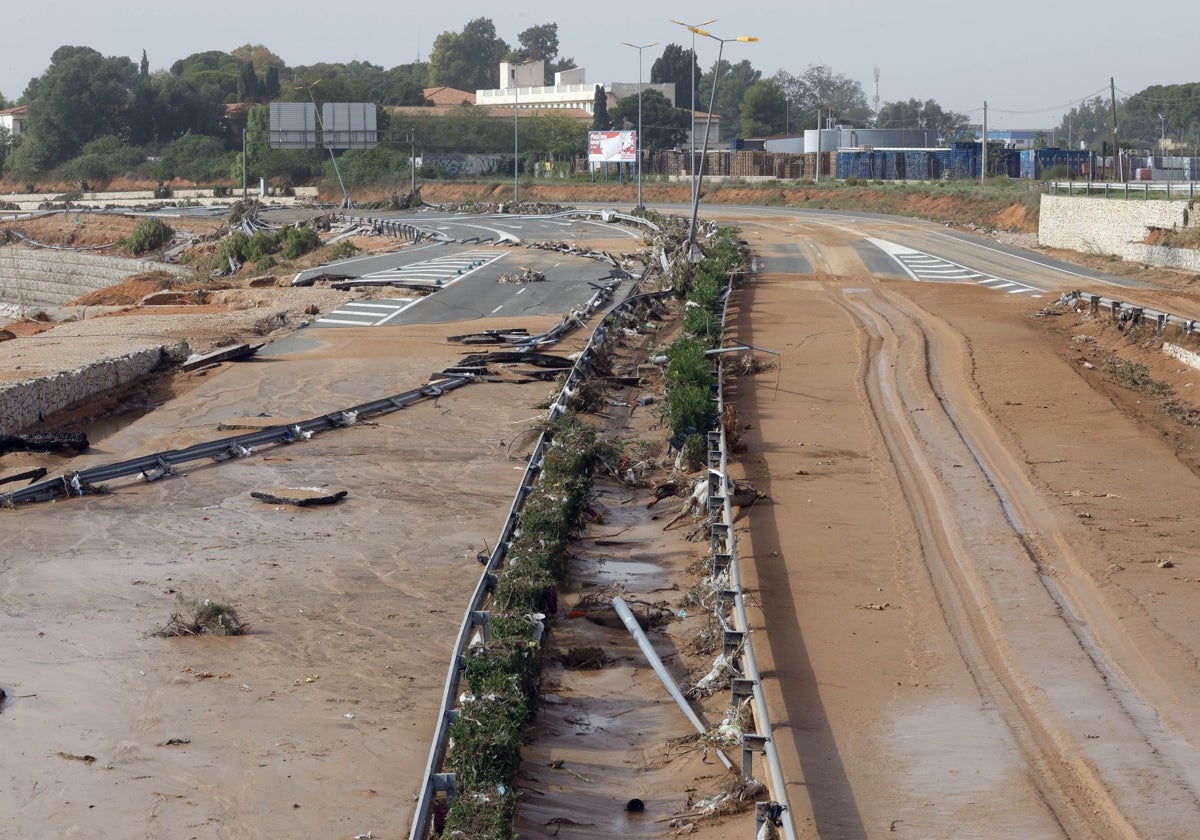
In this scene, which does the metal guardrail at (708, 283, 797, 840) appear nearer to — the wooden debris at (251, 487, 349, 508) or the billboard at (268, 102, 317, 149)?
the wooden debris at (251, 487, 349, 508)

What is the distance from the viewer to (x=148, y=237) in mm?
74188

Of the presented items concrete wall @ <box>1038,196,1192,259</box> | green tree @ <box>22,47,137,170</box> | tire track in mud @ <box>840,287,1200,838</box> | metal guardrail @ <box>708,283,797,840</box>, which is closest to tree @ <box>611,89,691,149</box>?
green tree @ <box>22,47,137,170</box>

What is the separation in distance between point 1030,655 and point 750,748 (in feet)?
12.7

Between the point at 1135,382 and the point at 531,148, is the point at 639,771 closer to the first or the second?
the point at 1135,382

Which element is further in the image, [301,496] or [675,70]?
[675,70]

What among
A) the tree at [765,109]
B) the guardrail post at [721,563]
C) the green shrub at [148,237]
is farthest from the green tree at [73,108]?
the guardrail post at [721,563]

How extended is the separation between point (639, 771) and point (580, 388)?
15028 millimetres

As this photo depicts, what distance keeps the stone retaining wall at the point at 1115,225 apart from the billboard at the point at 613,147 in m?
46.9

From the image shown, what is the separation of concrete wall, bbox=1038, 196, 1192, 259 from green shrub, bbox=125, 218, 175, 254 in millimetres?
47651

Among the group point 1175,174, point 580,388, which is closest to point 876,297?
point 580,388

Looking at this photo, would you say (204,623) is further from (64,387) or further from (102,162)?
(102,162)

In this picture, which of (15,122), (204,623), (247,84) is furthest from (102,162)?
(204,623)

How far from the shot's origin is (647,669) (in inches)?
520

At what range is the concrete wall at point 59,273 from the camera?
213 feet
